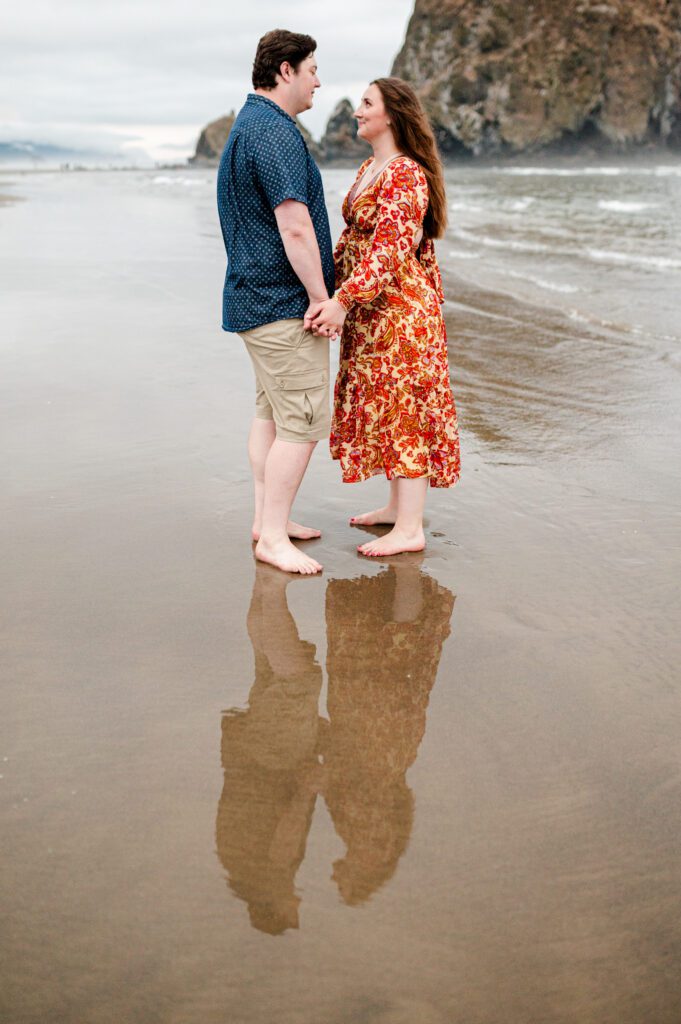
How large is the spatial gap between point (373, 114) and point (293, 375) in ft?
2.87

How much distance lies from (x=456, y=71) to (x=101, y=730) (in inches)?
3366

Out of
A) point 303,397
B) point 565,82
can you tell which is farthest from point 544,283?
point 565,82

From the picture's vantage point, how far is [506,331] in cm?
723

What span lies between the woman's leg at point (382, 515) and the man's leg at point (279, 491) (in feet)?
1.35

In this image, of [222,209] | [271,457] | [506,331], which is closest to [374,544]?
[271,457]

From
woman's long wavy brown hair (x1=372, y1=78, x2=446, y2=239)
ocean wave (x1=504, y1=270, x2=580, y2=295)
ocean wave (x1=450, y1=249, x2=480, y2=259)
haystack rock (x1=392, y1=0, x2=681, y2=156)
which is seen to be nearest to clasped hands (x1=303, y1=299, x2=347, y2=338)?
woman's long wavy brown hair (x1=372, y1=78, x2=446, y2=239)

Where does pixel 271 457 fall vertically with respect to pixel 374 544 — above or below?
above

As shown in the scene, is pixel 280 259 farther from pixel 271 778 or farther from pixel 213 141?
pixel 213 141

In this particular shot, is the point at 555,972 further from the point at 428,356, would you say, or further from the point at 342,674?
the point at 428,356

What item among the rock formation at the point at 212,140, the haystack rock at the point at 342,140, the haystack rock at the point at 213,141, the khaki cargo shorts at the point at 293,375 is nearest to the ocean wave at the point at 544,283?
the khaki cargo shorts at the point at 293,375

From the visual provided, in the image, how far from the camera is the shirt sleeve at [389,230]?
3.00m

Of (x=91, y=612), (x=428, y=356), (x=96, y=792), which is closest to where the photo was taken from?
(x=96, y=792)

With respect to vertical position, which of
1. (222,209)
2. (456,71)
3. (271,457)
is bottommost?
(271,457)

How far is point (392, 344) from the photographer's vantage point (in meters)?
3.22
